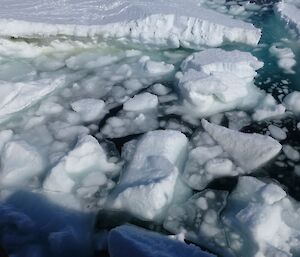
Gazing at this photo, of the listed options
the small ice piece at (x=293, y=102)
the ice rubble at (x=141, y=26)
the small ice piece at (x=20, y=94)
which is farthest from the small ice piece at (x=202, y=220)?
the ice rubble at (x=141, y=26)

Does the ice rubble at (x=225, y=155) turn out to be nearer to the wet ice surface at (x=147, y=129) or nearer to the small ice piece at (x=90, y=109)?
the wet ice surface at (x=147, y=129)

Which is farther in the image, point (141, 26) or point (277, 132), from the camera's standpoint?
point (141, 26)

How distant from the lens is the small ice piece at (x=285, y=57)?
8.03ft

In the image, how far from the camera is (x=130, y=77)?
7.88 feet

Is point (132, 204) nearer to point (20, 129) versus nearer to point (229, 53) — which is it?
point (20, 129)

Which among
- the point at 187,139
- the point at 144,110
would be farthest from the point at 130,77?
the point at 187,139

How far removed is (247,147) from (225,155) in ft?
0.36

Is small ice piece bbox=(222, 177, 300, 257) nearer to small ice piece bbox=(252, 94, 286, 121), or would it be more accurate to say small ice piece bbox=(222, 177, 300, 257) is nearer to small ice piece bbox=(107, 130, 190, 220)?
small ice piece bbox=(107, 130, 190, 220)

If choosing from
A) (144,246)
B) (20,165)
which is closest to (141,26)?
(20,165)

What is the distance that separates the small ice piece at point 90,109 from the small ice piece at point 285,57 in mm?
1201

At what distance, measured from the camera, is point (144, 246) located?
1.19m

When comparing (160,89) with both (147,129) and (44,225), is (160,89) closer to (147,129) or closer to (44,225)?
(147,129)

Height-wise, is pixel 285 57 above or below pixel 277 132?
above

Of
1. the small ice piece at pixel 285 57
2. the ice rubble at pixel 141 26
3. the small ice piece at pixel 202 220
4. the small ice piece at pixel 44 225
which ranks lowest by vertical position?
the small ice piece at pixel 44 225
